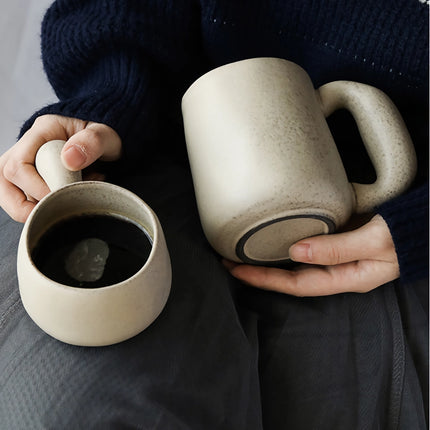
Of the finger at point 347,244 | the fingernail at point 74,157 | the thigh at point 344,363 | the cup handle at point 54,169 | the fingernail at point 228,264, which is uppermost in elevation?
the fingernail at point 74,157

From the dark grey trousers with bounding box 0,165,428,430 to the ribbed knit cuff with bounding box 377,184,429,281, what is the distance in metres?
0.08

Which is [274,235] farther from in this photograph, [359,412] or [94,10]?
[94,10]

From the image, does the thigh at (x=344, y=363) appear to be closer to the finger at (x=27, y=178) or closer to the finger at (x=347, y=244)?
the finger at (x=347, y=244)

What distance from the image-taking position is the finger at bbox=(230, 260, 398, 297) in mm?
511

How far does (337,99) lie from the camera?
49 cm

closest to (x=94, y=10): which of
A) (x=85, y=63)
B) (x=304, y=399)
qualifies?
(x=85, y=63)

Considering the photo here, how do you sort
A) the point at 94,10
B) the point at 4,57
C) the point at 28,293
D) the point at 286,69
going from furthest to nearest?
the point at 4,57 → the point at 94,10 → the point at 286,69 → the point at 28,293

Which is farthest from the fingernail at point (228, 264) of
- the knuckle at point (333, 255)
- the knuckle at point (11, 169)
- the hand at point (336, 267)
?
the knuckle at point (11, 169)

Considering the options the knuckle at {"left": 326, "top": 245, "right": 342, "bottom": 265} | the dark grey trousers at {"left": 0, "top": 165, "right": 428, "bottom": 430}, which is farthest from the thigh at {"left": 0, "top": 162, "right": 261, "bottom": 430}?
the knuckle at {"left": 326, "top": 245, "right": 342, "bottom": 265}

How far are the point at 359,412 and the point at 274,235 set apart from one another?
Result: 7.7 inches

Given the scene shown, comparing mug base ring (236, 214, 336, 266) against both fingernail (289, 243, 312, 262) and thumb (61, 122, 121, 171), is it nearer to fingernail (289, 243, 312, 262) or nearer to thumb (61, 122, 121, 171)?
fingernail (289, 243, 312, 262)

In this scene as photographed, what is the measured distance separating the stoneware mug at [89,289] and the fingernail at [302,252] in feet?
0.52

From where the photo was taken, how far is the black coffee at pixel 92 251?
39 centimetres

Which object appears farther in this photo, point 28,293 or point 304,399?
point 304,399
